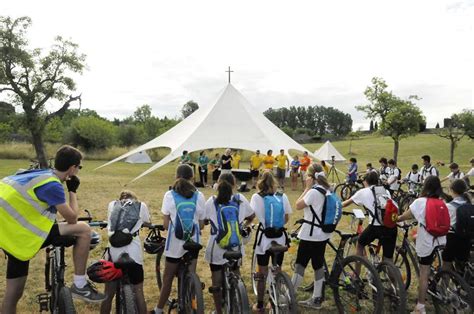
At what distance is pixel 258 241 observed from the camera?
4.36 meters

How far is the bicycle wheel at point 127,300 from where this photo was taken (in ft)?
10.6

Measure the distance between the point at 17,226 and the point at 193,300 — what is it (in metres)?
1.55

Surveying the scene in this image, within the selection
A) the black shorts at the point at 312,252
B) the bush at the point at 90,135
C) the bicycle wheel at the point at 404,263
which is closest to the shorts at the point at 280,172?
the bicycle wheel at the point at 404,263

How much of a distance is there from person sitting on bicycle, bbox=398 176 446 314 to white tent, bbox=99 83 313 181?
1221 cm

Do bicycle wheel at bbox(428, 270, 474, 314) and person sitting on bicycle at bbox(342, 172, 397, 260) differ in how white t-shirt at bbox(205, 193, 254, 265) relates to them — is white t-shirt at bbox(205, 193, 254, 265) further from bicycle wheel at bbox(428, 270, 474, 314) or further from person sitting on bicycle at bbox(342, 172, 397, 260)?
bicycle wheel at bbox(428, 270, 474, 314)

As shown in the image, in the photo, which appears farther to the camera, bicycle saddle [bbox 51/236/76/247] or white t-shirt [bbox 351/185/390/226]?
white t-shirt [bbox 351/185/390/226]

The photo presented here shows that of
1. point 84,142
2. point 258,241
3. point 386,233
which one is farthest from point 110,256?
point 84,142

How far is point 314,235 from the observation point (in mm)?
4352

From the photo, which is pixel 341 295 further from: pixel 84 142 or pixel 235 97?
pixel 84 142

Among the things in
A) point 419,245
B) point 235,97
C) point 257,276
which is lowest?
point 257,276

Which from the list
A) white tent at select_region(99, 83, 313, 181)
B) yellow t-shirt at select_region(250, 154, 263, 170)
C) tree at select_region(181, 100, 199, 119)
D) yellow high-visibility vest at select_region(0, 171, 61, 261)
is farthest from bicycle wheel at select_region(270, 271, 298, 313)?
tree at select_region(181, 100, 199, 119)

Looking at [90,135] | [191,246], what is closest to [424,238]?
[191,246]

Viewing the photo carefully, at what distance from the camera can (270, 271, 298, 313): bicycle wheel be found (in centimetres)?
364

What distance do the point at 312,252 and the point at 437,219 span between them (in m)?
1.28
